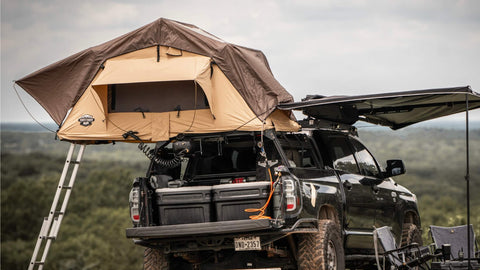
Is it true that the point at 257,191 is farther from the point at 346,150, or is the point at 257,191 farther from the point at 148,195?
the point at 346,150

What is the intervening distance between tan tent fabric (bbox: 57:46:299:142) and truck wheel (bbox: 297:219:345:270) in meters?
1.37

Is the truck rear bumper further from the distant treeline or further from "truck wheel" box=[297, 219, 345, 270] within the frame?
the distant treeline

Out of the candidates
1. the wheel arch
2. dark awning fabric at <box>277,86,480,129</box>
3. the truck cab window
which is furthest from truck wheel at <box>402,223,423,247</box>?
the truck cab window

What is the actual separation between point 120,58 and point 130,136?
3.39 feet

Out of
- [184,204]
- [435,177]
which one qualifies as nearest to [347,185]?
[184,204]

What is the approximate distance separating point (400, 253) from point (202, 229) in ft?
8.02

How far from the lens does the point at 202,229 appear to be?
9844 millimetres

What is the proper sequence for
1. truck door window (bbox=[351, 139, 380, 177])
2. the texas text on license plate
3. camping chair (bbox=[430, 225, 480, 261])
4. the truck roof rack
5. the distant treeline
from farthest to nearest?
the distant treeline, truck door window (bbox=[351, 139, 380, 177]), the truck roof rack, camping chair (bbox=[430, 225, 480, 261]), the texas text on license plate

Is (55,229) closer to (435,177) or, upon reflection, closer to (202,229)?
(202,229)

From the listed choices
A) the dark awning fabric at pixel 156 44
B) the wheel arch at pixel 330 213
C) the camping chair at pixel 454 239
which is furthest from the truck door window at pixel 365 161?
the dark awning fabric at pixel 156 44

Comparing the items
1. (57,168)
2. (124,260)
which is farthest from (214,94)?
(57,168)

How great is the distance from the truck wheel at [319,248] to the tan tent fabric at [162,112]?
4.51 ft

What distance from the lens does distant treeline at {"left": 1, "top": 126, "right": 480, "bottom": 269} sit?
41750 millimetres

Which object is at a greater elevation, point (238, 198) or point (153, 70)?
point (153, 70)
